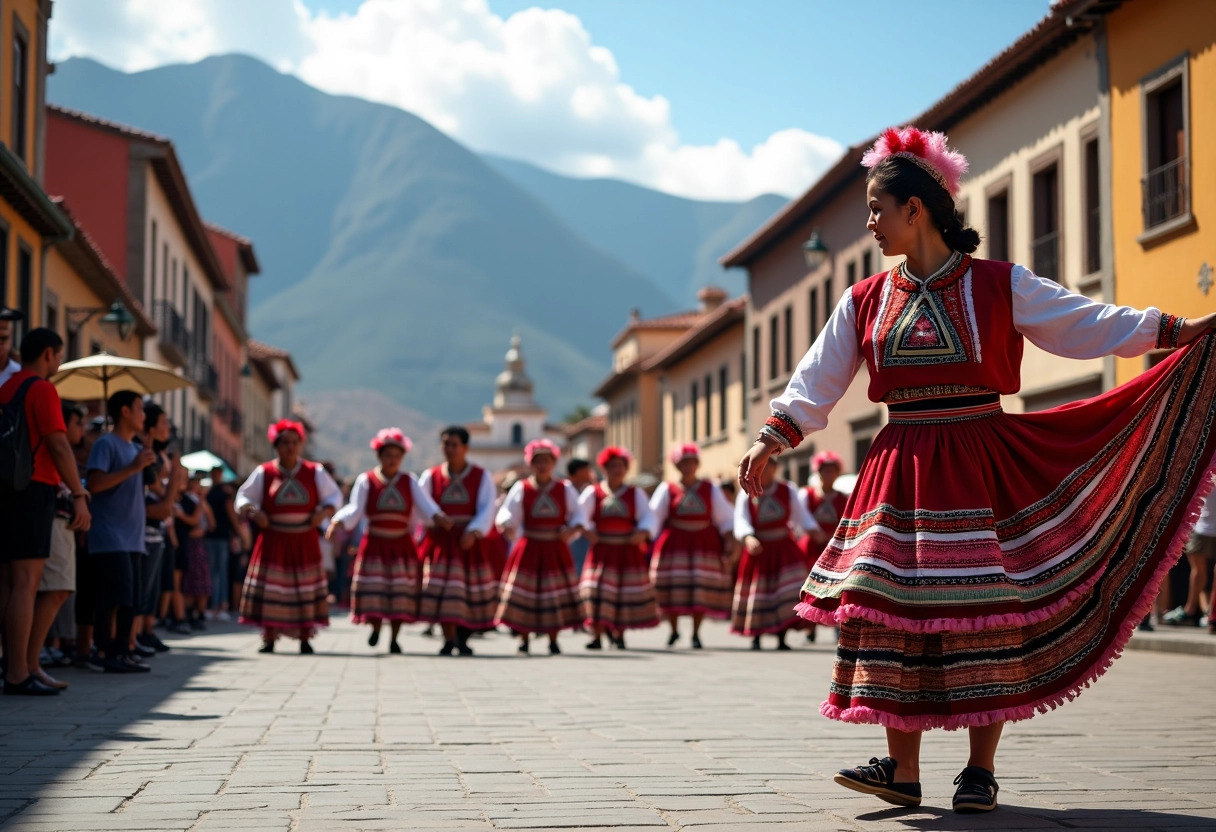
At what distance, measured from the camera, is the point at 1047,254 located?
25.2 metres

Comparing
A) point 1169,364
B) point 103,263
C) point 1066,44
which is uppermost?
point 1066,44

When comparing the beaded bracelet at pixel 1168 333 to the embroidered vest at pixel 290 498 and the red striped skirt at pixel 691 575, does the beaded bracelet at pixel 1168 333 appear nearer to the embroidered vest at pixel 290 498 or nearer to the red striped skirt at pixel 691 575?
the embroidered vest at pixel 290 498

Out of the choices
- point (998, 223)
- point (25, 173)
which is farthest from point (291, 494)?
point (998, 223)

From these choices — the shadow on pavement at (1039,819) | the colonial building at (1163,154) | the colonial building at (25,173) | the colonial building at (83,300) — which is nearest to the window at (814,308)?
the colonial building at (83,300)

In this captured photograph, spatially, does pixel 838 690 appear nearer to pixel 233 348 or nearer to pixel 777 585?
pixel 777 585

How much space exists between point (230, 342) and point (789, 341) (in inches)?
1151

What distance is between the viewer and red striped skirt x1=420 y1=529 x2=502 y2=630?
1686 cm

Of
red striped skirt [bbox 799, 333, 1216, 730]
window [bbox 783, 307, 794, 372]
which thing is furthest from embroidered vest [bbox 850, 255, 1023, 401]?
window [bbox 783, 307, 794, 372]

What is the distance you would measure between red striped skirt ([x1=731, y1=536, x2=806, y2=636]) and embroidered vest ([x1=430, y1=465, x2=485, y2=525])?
10.3 ft

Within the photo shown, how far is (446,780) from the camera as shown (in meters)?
6.28

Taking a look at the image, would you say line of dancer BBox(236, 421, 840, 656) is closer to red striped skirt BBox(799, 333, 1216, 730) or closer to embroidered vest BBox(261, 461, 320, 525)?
embroidered vest BBox(261, 461, 320, 525)

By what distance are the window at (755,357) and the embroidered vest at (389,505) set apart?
28.4 m

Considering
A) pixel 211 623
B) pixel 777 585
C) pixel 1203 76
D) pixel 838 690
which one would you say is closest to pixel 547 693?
pixel 838 690

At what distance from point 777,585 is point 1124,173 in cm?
778
